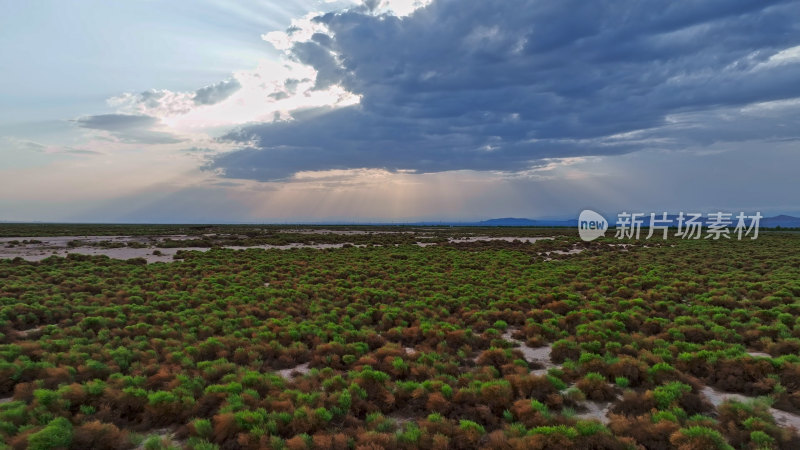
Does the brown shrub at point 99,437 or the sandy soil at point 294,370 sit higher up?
the brown shrub at point 99,437

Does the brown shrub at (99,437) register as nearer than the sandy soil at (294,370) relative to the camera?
Yes

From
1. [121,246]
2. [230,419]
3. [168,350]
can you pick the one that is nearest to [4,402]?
[168,350]

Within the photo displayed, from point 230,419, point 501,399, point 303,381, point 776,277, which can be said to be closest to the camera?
point 230,419

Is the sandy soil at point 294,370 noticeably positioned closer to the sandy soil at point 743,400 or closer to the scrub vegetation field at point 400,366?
the scrub vegetation field at point 400,366

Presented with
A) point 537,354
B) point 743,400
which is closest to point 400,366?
point 537,354

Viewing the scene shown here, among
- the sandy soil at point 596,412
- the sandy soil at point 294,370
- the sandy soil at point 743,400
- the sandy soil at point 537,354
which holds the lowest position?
the sandy soil at point 294,370

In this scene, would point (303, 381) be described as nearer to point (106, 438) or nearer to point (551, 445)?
point (106, 438)

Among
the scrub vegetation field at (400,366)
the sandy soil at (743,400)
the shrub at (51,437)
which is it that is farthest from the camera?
the sandy soil at (743,400)

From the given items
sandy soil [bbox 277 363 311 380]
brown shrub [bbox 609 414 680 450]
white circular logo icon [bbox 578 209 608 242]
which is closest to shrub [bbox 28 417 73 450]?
sandy soil [bbox 277 363 311 380]

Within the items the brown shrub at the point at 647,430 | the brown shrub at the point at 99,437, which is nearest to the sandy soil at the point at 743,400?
the brown shrub at the point at 647,430
